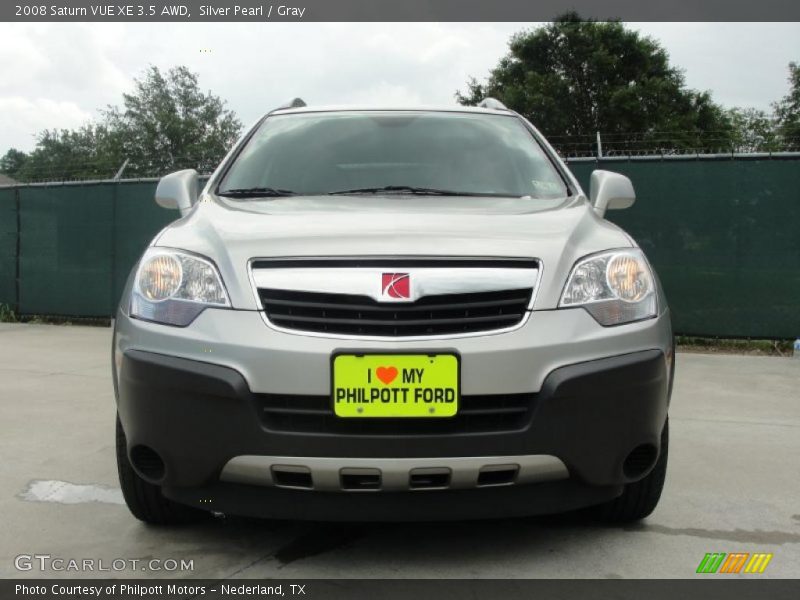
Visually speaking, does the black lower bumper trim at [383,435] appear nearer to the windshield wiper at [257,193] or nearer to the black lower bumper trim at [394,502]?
the black lower bumper trim at [394,502]

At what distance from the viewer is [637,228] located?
8.14 m

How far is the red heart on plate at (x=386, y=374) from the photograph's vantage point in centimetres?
230

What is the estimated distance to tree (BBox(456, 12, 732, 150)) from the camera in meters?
40.9

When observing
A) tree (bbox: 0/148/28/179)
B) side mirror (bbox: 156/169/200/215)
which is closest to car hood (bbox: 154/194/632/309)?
side mirror (bbox: 156/169/200/215)

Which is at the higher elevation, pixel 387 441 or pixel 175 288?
pixel 175 288

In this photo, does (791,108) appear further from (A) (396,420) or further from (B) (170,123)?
(A) (396,420)

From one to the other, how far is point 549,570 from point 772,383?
4355 millimetres

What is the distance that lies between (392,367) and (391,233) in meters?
0.45

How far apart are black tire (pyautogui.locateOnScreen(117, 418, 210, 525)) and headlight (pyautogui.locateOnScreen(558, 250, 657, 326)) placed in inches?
57.7

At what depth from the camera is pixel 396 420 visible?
7.66 feet

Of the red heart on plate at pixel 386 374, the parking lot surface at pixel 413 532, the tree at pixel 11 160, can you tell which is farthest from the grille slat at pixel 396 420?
the tree at pixel 11 160

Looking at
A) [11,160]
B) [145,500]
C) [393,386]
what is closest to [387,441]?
[393,386]

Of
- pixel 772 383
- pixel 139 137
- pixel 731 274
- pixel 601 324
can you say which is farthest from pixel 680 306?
pixel 139 137

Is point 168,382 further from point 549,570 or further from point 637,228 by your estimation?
point 637,228
